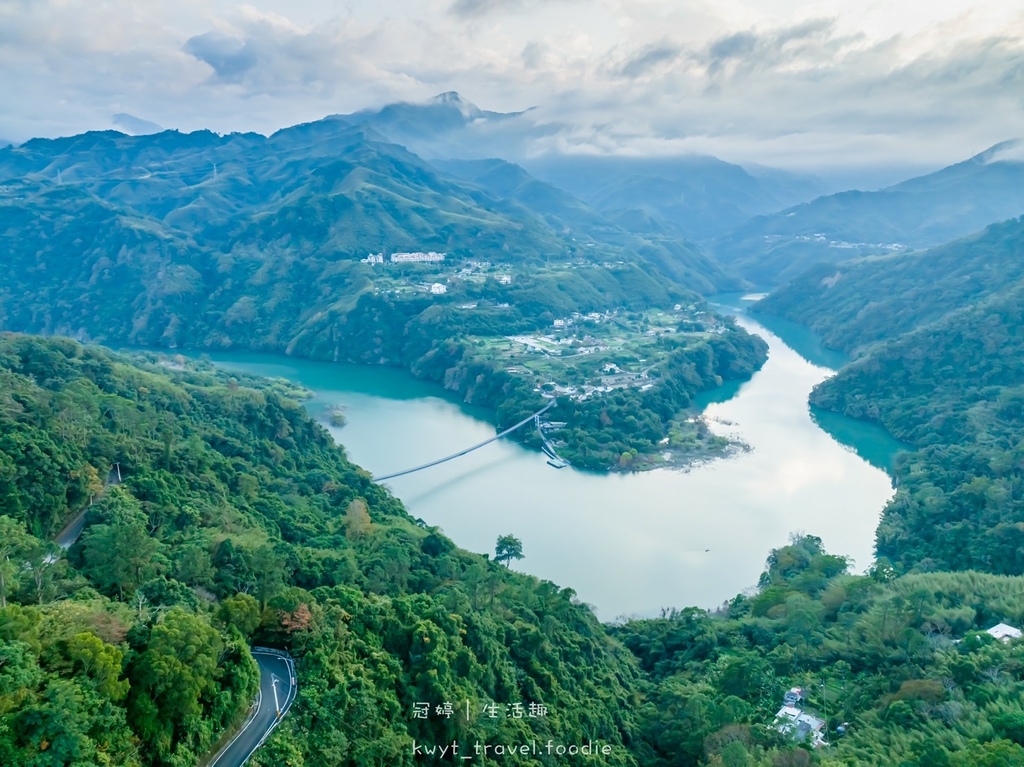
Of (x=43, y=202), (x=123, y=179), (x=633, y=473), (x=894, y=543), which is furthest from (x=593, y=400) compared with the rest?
(x=123, y=179)

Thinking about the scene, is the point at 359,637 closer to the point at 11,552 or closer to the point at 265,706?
the point at 265,706

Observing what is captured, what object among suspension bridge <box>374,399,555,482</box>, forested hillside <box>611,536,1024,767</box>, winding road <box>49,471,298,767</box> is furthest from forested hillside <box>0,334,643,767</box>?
suspension bridge <box>374,399,555,482</box>

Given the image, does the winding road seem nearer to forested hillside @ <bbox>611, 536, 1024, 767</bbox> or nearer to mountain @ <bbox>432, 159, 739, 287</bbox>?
forested hillside @ <bbox>611, 536, 1024, 767</bbox>

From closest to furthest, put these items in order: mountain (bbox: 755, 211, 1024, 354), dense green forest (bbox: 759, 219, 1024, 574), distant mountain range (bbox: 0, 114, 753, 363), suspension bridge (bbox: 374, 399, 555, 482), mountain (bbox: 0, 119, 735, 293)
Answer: dense green forest (bbox: 759, 219, 1024, 574), suspension bridge (bbox: 374, 399, 555, 482), mountain (bbox: 755, 211, 1024, 354), distant mountain range (bbox: 0, 114, 753, 363), mountain (bbox: 0, 119, 735, 293)

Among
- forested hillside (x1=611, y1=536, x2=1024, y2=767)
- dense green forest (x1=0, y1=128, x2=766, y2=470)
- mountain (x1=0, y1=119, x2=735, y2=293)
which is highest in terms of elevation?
mountain (x1=0, y1=119, x2=735, y2=293)

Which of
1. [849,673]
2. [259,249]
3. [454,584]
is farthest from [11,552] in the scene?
[259,249]

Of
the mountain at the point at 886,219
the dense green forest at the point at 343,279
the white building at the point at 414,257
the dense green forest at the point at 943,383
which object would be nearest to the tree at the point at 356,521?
the dense green forest at the point at 343,279

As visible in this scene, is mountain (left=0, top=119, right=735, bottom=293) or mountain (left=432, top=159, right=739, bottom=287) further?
mountain (left=432, top=159, right=739, bottom=287)
